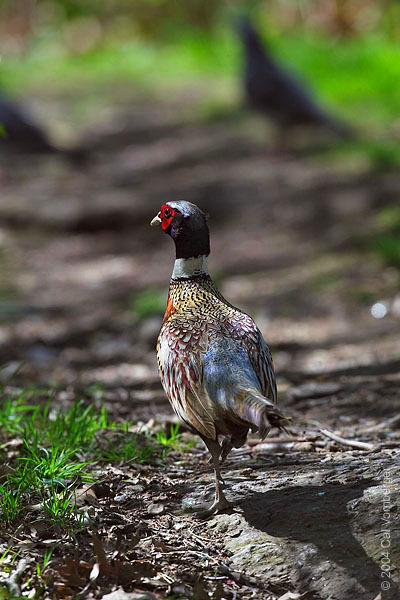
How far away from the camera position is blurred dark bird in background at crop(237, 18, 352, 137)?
10.7 metres

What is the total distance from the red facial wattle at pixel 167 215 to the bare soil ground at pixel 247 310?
1.07 metres

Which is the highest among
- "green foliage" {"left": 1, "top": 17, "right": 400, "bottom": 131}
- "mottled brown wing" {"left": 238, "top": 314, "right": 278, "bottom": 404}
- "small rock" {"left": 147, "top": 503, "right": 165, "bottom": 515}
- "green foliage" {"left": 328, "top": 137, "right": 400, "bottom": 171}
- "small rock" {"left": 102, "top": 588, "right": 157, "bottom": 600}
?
"green foliage" {"left": 1, "top": 17, "right": 400, "bottom": 131}

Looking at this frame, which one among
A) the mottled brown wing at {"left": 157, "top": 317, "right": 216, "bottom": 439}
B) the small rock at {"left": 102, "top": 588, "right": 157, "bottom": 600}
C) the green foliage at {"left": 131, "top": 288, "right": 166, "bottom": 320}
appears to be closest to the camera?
the small rock at {"left": 102, "top": 588, "right": 157, "bottom": 600}

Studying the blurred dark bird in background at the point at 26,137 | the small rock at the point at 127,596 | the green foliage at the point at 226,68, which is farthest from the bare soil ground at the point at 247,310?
the green foliage at the point at 226,68

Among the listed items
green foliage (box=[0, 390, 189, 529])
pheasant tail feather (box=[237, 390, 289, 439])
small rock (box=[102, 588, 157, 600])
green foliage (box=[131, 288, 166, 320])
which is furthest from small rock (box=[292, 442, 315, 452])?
green foliage (box=[131, 288, 166, 320])

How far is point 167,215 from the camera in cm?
346

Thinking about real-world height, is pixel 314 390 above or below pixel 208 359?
below

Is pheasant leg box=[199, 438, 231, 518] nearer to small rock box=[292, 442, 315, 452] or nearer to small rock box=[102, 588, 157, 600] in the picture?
small rock box=[102, 588, 157, 600]

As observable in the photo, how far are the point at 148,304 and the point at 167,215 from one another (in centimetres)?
366

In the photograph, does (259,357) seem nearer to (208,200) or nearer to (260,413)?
(260,413)

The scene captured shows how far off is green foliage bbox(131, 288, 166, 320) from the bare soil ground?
9 centimetres

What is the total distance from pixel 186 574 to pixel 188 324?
92cm

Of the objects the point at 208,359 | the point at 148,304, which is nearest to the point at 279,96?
the point at 148,304

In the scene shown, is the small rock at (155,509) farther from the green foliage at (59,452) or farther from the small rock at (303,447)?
the small rock at (303,447)
